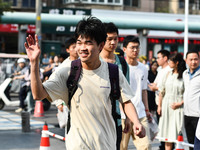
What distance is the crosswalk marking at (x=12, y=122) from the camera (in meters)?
11.2

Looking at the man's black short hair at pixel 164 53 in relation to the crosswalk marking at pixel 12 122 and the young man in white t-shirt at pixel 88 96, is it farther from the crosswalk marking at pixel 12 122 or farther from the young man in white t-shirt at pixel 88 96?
the young man in white t-shirt at pixel 88 96

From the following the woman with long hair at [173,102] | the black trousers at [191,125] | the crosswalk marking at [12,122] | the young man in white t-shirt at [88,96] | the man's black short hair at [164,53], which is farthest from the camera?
the crosswalk marking at [12,122]

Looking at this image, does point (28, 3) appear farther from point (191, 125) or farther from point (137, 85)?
point (137, 85)

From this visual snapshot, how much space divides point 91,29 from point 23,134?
6.85 meters

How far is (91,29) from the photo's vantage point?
12.3 ft

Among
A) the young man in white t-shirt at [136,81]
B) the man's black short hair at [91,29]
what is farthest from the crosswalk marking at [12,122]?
the man's black short hair at [91,29]

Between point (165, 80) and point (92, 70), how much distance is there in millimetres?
4480

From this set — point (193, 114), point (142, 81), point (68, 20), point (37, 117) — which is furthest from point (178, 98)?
point (68, 20)

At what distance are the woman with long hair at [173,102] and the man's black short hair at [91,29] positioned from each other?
4341mm

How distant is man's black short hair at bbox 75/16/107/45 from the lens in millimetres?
3756

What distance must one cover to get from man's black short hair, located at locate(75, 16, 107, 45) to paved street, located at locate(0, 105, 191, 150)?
5132mm

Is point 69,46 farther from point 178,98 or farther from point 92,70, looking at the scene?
point 92,70

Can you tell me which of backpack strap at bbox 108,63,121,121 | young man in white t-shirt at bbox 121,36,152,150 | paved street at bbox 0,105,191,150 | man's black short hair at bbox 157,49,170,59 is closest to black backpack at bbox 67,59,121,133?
backpack strap at bbox 108,63,121,121

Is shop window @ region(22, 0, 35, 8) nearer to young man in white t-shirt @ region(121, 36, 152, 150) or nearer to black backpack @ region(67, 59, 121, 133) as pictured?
young man in white t-shirt @ region(121, 36, 152, 150)
